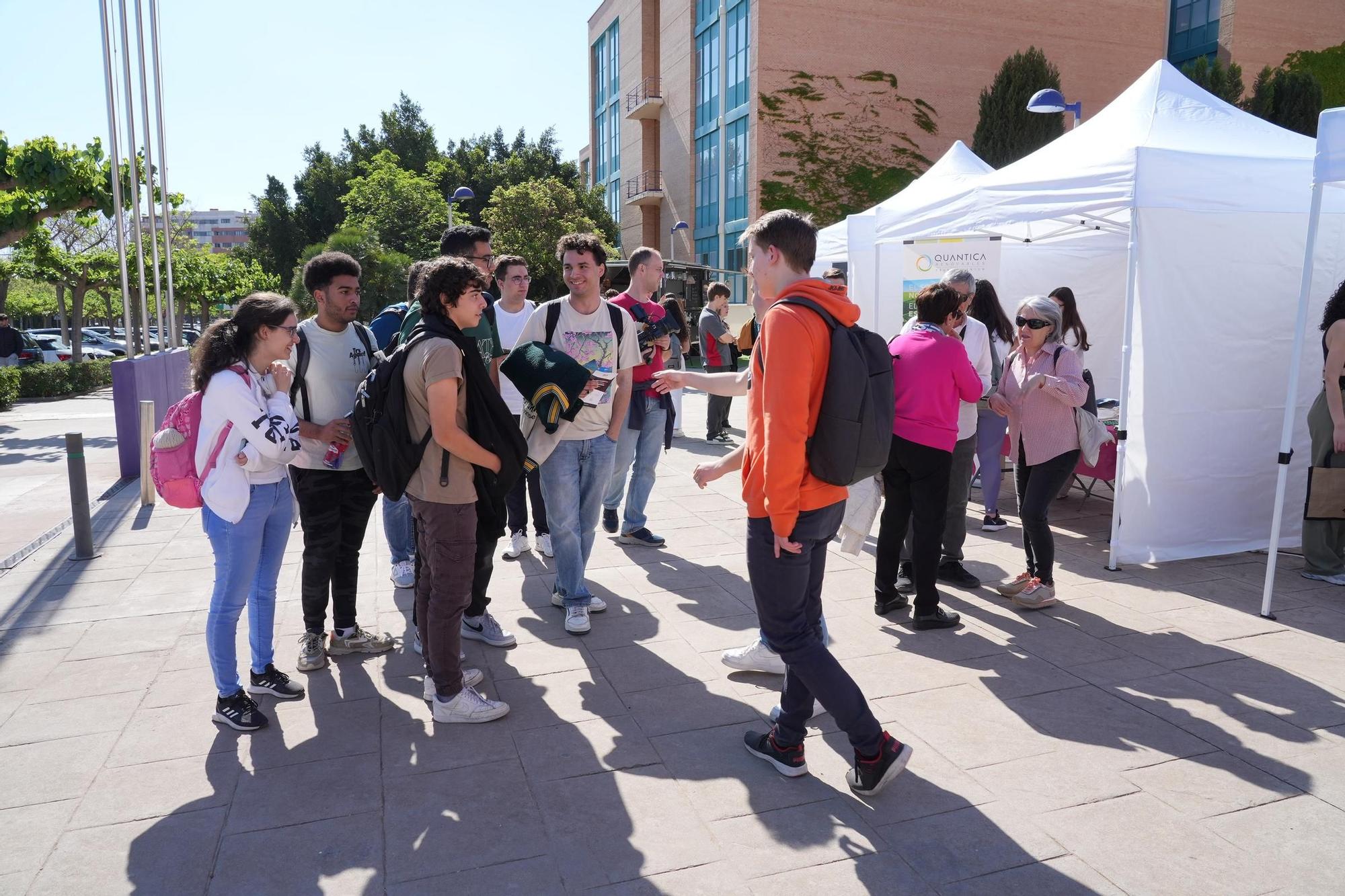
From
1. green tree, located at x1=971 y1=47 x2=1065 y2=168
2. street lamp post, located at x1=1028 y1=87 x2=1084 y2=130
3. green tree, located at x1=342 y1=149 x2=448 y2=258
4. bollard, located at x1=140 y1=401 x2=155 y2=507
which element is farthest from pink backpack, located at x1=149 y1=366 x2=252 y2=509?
green tree, located at x1=342 y1=149 x2=448 y2=258

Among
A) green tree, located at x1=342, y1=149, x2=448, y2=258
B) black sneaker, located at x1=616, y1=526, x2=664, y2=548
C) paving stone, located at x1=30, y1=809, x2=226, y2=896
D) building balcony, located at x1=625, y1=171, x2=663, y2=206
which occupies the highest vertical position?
building balcony, located at x1=625, y1=171, x2=663, y2=206

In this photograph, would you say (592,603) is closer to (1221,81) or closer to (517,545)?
(517,545)

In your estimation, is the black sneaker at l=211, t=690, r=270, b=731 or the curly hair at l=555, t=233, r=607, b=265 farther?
the curly hair at l=555, t=233, r=607, b=265

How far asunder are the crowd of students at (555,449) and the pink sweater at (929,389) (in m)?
0.01

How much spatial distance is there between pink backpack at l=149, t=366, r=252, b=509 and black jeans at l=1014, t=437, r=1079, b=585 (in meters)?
4.02

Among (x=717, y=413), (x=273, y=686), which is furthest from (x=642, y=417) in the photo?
(x=717, y=413)

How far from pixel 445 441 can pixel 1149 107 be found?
5.90 metres

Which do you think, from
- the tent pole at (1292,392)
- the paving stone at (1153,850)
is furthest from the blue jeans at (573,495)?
the tent pole at (1292,392)

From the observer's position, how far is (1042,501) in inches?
197

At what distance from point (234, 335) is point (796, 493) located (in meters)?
2.31

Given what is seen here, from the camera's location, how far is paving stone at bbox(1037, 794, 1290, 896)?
2635 millimetres

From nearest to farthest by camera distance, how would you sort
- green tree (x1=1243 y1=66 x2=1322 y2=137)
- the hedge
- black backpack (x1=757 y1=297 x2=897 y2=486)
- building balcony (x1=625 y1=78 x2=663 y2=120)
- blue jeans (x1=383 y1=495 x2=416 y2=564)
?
black backpack (x1=757 y1=297 x2=897 y2=486)
blue jeans (x1=383 y1=495 x2=416 y2=564)
the hedge
green tree (x1=1243 y1=66 x2=1322 y2=137)
building balcony (x1=625 y1=78 x2=663 y2=120)

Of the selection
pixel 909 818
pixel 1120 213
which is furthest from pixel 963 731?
pixel 1120 213

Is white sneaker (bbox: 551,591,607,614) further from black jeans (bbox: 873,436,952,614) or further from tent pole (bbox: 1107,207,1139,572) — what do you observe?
tent pole (bbox: 1107,207,1139,572)
